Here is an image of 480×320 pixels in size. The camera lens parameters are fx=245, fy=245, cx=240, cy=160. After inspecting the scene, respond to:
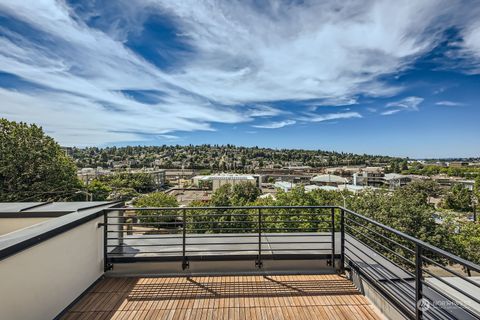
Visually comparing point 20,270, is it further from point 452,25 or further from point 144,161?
point 144,161

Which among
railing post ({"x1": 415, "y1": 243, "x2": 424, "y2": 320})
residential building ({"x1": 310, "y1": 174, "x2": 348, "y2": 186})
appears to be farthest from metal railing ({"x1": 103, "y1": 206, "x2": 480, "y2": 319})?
residential building ({"x1": 310, "y1": 174, "x2": 348, "y2": 186})

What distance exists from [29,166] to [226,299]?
17173 mm

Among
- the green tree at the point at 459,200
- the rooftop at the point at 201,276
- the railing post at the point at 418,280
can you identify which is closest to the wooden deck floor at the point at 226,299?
the rooftop at the point at 201,276

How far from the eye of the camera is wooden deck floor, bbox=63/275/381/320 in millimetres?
2361

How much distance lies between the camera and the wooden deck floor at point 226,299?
236 cm

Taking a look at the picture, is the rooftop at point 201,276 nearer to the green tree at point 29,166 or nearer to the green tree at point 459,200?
the green tree at point 29,166

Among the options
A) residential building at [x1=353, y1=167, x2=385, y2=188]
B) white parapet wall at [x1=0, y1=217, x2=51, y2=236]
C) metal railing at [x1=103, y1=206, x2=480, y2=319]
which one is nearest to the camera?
metal railing at [x1=103, y1=206, x2=480, y2=319]

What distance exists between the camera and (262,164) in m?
91.1

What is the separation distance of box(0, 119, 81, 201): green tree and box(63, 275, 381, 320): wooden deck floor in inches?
567

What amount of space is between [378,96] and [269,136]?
72.2 ft

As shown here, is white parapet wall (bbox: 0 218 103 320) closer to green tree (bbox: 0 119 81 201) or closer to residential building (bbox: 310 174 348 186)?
green tree (bbox: 0 119 81 201)

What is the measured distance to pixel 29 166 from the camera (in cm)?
1453

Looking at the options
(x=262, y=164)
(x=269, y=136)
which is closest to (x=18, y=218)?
(x=269, y=136)

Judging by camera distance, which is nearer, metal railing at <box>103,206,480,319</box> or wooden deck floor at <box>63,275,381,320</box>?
metal railing at <box>103,206,480,319</box>
